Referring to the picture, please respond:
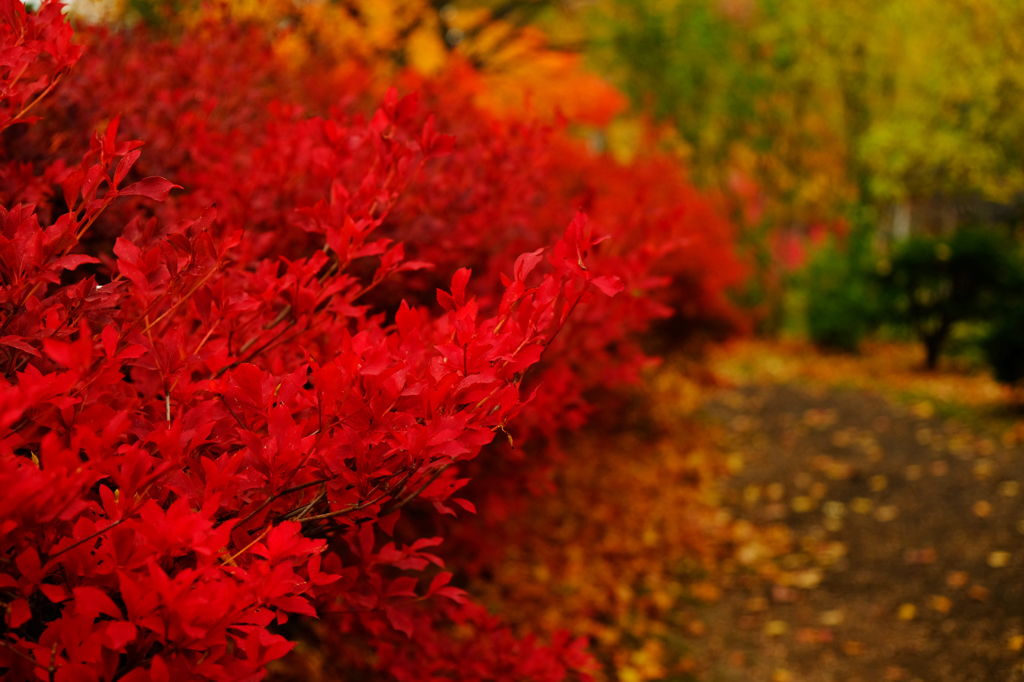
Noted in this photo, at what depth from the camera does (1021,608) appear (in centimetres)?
396

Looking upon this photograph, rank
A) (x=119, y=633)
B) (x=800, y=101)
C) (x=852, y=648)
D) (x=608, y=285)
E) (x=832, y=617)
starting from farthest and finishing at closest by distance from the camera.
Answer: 1. (x=800, y=101)
2. (x=832, y=617)
3. (x=852, y=648)
4. (x=608, y=285)
5. (x=119, y=633)

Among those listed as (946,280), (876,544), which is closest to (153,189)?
(876,544)

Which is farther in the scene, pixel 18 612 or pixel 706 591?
pixel 706 591

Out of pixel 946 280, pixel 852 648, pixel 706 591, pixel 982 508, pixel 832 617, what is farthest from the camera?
pixel 946 280

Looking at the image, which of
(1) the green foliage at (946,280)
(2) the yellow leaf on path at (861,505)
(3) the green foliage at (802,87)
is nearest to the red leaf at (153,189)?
(2) the yellow leaf on path at (861,505)

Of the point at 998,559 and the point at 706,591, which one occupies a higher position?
the point at 706,591

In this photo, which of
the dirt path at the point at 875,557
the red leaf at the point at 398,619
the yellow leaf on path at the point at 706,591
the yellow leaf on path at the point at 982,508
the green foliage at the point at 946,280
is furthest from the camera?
the green foliage at the point at 946,280

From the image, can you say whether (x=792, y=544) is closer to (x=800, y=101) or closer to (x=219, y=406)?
(x=219, y=406)

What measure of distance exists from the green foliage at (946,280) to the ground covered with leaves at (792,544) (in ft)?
5.68

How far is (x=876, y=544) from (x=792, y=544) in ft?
1.82

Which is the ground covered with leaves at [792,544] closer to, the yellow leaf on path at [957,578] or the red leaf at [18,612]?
the yellow leaf on path at [957,578]

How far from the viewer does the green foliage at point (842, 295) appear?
39.5ft

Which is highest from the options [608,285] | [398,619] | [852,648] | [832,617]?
[608,285]

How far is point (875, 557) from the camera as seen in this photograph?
5.10 metres
